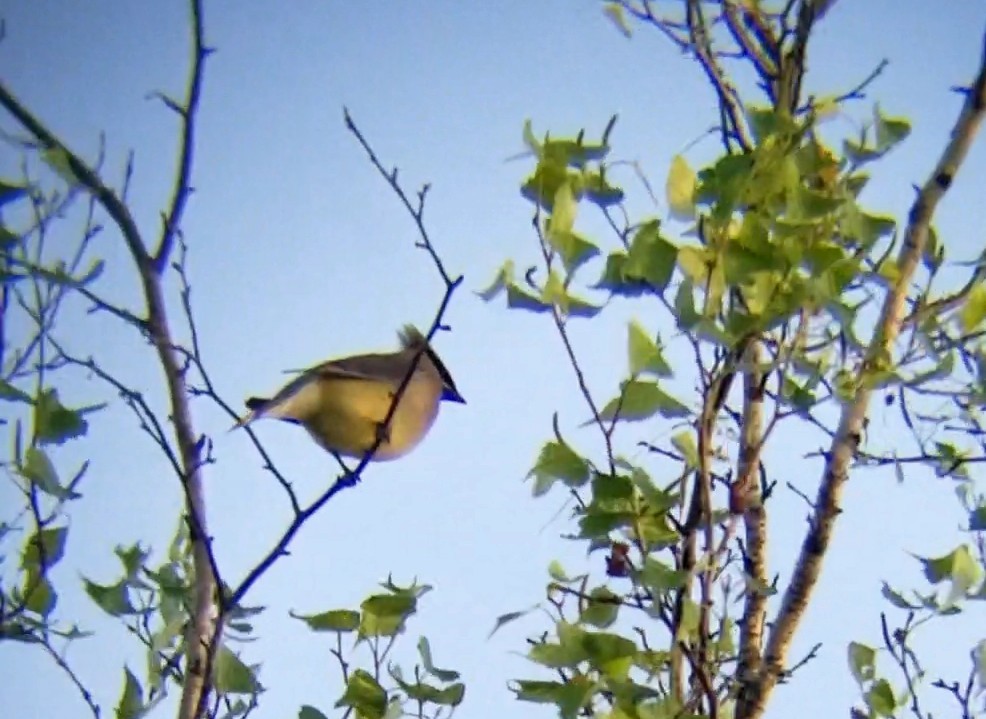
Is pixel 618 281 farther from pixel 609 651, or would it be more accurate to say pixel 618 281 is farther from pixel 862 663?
pixel 862 663

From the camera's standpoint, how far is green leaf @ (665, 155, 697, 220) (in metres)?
1.32

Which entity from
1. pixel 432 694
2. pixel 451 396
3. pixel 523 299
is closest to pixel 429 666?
pixel 432 694

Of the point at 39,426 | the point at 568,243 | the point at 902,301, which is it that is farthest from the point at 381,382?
the point at 568,243

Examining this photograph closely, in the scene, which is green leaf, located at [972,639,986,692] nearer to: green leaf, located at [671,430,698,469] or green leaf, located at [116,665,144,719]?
green leaf, located at [671,430,698,469]

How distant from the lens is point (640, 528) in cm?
136

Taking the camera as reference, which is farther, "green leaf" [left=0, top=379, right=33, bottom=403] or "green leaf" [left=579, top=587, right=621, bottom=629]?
"green leaf" [left=0, top=379, right=33, bottom=403]

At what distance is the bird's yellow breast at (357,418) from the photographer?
112 inches

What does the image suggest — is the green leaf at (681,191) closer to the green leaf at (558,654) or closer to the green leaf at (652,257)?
the green leaf at (652,257)

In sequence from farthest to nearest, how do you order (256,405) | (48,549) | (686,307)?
(256,405) < (48,549) < (686,307)

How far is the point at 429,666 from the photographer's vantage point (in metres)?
1.53

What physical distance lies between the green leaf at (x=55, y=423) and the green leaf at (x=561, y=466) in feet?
2.31

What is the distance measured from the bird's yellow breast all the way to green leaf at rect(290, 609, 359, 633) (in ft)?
3.87

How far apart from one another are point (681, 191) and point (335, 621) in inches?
25.2

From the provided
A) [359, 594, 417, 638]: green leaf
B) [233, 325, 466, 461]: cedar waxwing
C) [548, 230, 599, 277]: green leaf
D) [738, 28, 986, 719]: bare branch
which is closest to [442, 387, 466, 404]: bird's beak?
[233, 325, 466, 461]: cedar waxwing
